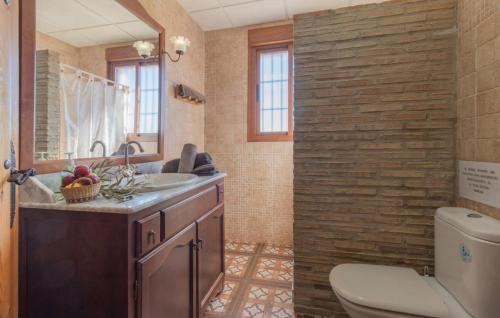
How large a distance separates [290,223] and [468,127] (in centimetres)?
177

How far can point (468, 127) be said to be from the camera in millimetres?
1266

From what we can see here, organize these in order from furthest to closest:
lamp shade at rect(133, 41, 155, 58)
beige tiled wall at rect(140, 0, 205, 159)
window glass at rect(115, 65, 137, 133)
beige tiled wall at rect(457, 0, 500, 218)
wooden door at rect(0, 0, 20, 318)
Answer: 1. beige tiled wall at rect(140, 0, 205, 159)
2. lamp shade at rect(133, 41, 155, 58)
3. window glass at rect(115, 65, 137, 133)
4. beige tiled wall at rect(457, 0, 500, 218)
5. wooden door at rect(0, 0, 20, 318)

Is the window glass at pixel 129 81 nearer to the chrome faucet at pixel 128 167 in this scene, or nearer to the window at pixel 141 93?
the window at pixel 141 93

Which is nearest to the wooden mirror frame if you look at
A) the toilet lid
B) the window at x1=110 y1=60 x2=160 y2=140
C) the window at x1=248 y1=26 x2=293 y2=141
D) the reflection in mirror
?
the reflection in mirror

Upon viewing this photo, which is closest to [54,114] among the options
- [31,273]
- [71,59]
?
[71,59]

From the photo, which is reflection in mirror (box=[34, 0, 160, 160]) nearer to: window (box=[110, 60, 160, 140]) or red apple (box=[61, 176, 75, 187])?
window (box=[110, 60, 160, 140])

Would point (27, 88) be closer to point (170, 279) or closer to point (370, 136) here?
point (170, 279)

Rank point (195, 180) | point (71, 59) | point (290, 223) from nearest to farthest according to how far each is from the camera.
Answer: point (71, 59) → point (195, 180) → point (290, 223)

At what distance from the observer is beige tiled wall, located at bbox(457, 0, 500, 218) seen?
1083mm

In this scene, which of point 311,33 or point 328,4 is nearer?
point 311,33

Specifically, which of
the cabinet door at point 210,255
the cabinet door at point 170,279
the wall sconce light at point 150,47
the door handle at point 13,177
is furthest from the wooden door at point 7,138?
the wall sconce light at point 150,47

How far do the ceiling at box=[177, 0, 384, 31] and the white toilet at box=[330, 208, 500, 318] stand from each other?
199cm

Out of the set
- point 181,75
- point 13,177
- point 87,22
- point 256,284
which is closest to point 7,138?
point 13,177

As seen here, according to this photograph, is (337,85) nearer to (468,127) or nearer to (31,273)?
(468,127)
